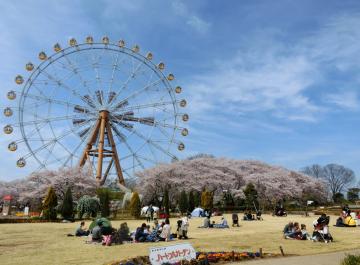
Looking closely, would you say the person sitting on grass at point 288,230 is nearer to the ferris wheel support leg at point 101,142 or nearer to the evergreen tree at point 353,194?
the ferris wheel support leg at point 101,142

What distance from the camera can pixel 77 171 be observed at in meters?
53.5

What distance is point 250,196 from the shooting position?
5594 cm

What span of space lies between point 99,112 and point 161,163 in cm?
1296


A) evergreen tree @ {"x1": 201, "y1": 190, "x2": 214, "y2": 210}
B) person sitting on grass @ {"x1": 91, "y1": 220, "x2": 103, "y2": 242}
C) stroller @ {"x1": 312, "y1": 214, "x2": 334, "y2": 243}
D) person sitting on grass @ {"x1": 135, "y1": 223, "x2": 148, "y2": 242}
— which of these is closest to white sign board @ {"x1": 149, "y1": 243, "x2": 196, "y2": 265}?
person sitting on grass @ {"x1": 135, "y1": 223, "x2": 148, "y2": 242}

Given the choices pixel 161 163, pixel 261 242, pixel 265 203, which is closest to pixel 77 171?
pixel 161 163

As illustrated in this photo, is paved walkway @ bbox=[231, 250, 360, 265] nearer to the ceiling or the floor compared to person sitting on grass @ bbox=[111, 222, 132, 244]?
nearer to the floor

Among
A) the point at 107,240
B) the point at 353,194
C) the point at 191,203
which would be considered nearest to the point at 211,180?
the point at 191,203

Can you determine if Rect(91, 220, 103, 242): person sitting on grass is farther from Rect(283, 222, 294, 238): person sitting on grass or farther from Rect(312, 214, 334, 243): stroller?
Rect(312, 214, 334, 243): stroller

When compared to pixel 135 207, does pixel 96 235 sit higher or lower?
lower

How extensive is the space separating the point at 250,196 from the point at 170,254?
151 feet

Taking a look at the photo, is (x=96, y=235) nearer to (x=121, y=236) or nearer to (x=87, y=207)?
(x=121, y=236)

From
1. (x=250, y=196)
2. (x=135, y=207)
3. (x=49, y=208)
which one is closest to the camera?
(x=49, y=208)

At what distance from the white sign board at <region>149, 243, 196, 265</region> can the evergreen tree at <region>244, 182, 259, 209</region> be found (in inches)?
1751

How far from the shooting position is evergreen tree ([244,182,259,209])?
55.7 meters
